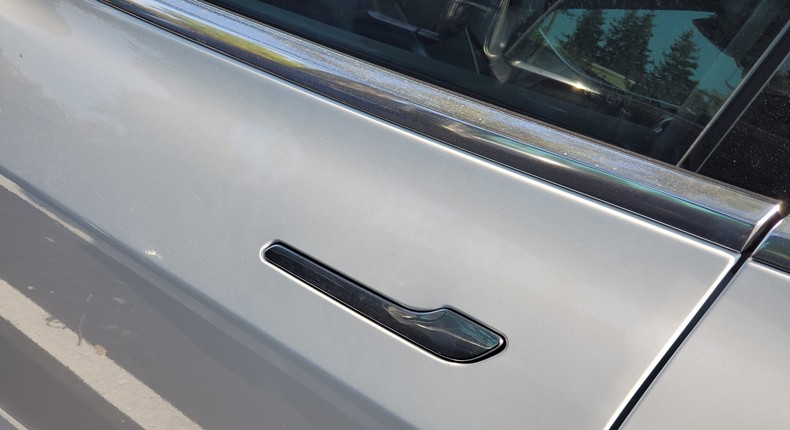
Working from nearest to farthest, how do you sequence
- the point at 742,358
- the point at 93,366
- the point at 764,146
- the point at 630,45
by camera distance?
the point at 742,358
the point at 764,146
the point at 630,45
the point at 93,366

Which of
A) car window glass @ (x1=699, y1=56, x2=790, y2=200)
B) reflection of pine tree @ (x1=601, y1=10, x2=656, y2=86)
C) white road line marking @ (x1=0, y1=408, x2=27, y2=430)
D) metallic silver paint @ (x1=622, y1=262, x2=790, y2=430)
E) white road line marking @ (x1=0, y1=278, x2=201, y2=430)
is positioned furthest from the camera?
white road line marking @ (x1=0, y1=408, x2=27, y2=430)

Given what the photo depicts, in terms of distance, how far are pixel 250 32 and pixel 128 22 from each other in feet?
0.76

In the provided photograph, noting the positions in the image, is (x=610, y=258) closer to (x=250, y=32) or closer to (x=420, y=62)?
(x=420, y=62)

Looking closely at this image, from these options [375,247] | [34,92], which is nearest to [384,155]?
[375,247]

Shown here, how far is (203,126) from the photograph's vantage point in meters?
1.20

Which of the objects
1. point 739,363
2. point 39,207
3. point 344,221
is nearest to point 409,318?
point 344,221

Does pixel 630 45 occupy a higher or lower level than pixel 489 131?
higher

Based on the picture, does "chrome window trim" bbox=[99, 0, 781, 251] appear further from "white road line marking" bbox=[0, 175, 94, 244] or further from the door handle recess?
"white road line marking" bbox=[0, 175, 94, 244]

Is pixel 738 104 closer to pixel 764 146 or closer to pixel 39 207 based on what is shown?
pixel 764 146

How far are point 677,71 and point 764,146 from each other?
152mm

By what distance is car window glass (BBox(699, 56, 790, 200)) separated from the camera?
0.93m

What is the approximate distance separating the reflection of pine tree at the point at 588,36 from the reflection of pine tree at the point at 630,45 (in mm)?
13

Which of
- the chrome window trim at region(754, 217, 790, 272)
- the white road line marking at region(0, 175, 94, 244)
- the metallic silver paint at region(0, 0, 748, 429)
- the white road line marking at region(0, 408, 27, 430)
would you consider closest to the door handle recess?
the metallic silver paint at region(0, 0, 748, 429)

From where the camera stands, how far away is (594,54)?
3.51 feet
